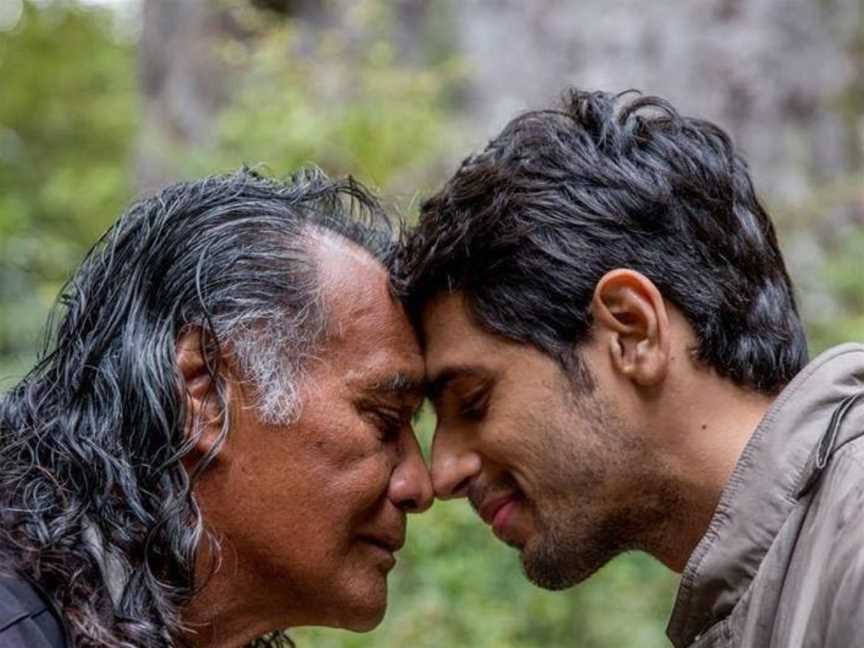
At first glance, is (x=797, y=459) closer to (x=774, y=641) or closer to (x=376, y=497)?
(x=774, y=641)

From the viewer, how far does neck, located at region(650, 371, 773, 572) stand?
8.22 feet

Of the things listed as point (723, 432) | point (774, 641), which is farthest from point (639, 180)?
point (774, 641)

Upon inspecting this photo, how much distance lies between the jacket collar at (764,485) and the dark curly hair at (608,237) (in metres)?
0.23

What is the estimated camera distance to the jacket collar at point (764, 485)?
7.50ft

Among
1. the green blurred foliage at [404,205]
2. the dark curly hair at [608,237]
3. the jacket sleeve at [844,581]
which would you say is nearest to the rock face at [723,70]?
the green blurred foliage at [404,205]

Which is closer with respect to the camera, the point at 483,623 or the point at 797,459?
the point at 797,459

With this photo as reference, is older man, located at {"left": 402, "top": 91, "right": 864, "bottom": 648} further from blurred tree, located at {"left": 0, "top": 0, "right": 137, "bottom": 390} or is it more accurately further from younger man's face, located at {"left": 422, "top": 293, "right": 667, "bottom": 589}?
blurred tree, located at {"left": 0, "top": 0, "right": 137, "bottom": 390}

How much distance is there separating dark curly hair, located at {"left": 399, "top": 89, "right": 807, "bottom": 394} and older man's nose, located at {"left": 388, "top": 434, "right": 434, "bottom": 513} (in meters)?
0.34

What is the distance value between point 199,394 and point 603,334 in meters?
0.78

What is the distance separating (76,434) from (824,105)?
5085 millimetres

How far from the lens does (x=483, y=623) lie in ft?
16.0

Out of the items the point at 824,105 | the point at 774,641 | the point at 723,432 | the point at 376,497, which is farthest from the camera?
the point at 824,105

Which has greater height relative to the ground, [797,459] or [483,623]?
[797,459]

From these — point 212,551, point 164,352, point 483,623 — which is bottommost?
point 483,623
